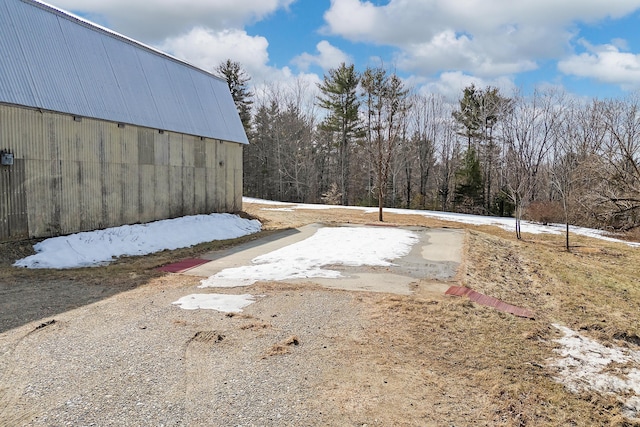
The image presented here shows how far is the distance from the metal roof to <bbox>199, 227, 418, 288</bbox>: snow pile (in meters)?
5.79

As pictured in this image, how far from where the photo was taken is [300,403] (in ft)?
10.5

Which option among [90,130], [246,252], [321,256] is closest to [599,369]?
[321,256]

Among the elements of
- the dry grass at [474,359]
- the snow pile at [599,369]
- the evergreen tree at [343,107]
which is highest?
the evergreen tree at [343,107]

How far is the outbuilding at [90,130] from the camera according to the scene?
8633 millimetres

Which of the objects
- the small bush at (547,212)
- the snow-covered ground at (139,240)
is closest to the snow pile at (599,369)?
the snow-covered ground at (139,240)

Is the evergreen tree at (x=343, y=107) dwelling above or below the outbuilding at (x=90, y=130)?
above

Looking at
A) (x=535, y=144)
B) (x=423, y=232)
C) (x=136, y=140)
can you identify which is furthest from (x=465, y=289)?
(x=535, y=144)

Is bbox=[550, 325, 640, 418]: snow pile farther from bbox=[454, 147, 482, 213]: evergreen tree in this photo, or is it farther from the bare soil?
bbox=[454, 147, 482, 213]: evergreen tree

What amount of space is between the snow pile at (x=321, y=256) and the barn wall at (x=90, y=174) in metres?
4.68

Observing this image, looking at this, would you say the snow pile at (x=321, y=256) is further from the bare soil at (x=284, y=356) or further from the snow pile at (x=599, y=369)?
the snow pile at (x=599, y=369)

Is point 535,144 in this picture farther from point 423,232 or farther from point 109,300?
point 109,300

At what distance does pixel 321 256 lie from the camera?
9320 millimetres

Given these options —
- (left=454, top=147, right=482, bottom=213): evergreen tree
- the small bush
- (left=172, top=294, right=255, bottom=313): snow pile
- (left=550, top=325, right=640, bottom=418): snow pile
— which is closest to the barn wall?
(left=172, top=294, right=255, bottom=313): snow pile

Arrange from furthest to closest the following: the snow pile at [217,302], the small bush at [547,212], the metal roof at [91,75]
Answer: the small bush at [547,212], the metal roof at [91,75], the snow pile at [217,302]
